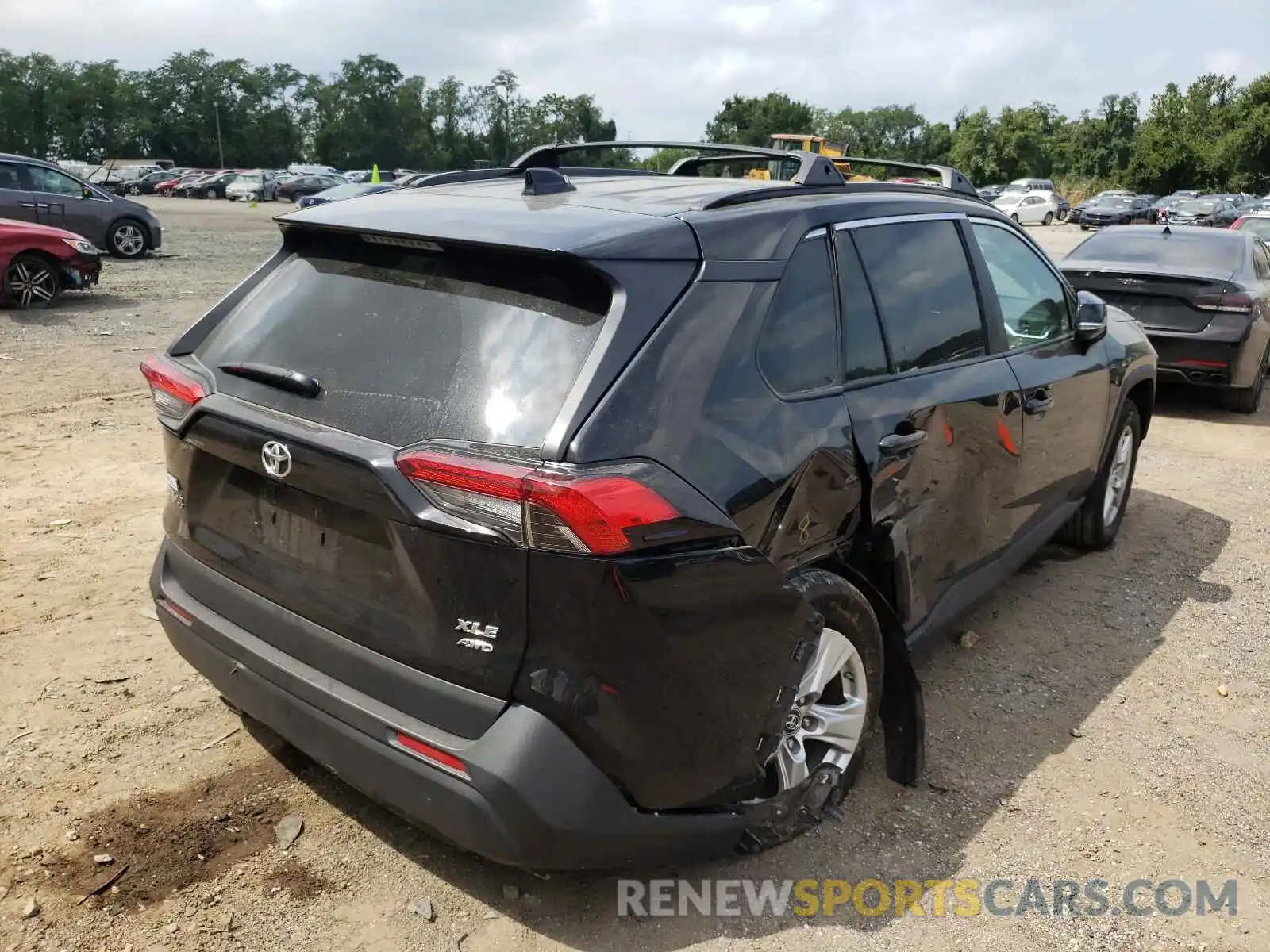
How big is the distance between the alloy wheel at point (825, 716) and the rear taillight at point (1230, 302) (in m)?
7.10

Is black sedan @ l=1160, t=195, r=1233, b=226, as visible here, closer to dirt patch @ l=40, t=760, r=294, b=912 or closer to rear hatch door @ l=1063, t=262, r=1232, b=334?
rear hatch door @ l=1063, t=262, r=1232, b=334

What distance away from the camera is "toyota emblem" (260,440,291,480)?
254 cm

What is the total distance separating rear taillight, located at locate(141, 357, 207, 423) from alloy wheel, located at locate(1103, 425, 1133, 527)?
4.41 metres

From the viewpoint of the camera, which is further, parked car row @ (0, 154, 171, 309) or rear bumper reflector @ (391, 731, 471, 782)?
parked car row @ (0, 154, 171, 309)

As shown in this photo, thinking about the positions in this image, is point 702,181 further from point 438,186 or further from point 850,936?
point 850,936

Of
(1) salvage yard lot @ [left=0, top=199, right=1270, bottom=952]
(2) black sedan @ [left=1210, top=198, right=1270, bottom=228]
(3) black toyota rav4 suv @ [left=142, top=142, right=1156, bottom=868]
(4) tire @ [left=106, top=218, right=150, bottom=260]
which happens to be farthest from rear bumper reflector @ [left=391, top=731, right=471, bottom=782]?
(2) black sedan @ [left=1210, top=198, right=1270, bottom=228]

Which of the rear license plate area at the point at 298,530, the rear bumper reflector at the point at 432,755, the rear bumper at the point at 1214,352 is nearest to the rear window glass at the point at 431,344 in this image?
the rear license plate area at the point at 298,530

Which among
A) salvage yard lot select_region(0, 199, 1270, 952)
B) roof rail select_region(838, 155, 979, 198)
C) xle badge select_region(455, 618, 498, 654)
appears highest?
roof rail select_region(838, 155, 979, 198)

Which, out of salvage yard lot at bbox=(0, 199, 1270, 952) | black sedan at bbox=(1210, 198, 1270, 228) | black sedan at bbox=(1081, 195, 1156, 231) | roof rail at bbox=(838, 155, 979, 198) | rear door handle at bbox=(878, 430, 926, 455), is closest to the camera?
salvage yard lot at bbox=(0, 199, 1270, 952)

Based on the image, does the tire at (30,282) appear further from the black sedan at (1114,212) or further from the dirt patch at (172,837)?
the black sedan at (1114,212)

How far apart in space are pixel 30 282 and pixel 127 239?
6447 mm

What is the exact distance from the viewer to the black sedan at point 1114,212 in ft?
138

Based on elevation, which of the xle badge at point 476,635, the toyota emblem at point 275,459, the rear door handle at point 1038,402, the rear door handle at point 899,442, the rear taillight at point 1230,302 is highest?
the toyota emblem at point 275,459

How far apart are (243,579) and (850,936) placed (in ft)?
6.21
